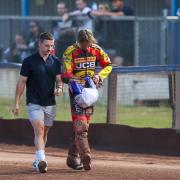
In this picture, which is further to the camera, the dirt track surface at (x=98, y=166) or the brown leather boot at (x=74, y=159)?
the brown leather boot at (x=74, y=159)

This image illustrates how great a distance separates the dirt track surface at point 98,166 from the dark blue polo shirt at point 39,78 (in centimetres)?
90

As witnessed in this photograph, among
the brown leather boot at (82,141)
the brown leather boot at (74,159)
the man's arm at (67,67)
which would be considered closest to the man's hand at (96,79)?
the man's arm at (67,67)

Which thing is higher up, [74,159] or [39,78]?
[39,78]

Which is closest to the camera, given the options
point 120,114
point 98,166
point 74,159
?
point 74,159

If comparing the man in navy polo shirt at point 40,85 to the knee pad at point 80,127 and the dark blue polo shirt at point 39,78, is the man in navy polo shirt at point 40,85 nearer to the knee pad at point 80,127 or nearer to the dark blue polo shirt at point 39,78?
the dark blue polo shirt at point 39,78

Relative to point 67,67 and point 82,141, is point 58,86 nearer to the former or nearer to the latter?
point 67,67

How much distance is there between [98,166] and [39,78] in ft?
4.90

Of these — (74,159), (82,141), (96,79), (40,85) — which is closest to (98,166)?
(74,159)

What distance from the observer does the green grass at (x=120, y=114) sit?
535 inches

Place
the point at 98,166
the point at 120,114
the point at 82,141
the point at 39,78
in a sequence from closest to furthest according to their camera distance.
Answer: the point at 82,141
the point at 39,78
the point at 98,166
the point at 120,114

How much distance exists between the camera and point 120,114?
45.4 feet

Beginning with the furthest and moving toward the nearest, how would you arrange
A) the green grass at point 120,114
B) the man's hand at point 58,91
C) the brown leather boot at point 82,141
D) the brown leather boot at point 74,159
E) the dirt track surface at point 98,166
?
the green grass at point 120,114 < the brown leather boot at point 74,159 < the man's hand at point 58,91 < the brown leather boot at point 82,141 < the dirt track surface at point 98,166

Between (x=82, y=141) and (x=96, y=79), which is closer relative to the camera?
(x=82, y=141)

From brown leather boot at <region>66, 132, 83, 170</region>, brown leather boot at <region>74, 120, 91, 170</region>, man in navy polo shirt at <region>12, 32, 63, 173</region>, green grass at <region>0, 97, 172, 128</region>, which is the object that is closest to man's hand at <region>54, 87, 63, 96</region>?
man in navy polo shirt at <region>12, 32, 63, 173</region>
